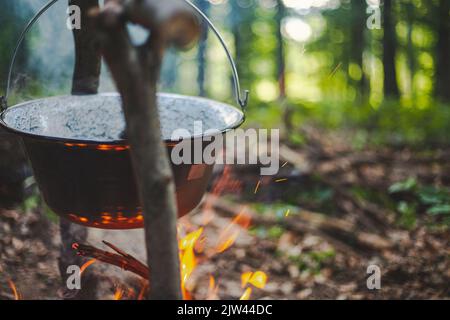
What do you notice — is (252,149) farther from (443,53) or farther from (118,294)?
(443,53)

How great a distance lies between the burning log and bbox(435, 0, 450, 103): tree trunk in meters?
9.27

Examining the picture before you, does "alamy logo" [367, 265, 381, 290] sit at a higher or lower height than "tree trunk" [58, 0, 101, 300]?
lower

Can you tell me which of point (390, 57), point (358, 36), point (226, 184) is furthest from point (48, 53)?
point (358, 36)

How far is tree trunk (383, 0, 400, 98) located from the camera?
923 centimetres

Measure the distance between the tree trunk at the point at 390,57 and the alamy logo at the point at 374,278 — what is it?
279 inches

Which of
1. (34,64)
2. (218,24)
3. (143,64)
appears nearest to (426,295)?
(143,64)

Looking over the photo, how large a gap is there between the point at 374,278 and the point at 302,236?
83cm

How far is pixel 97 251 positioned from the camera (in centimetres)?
240

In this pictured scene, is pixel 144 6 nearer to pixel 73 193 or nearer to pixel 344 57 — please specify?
pixel 73 193

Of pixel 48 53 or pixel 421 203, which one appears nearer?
pixel 48 53

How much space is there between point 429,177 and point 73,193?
172 inches

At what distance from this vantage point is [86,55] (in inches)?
99.2

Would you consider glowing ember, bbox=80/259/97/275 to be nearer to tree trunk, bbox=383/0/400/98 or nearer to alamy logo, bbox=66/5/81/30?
alamy logo, bbox=66/5/81/30

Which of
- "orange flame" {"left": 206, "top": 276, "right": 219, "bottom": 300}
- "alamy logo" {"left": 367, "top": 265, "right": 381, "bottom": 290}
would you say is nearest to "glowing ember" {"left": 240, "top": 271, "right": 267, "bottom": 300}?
"orange flame" {"left": 206, "top": 276, "right": 219, "bottom": 300}
